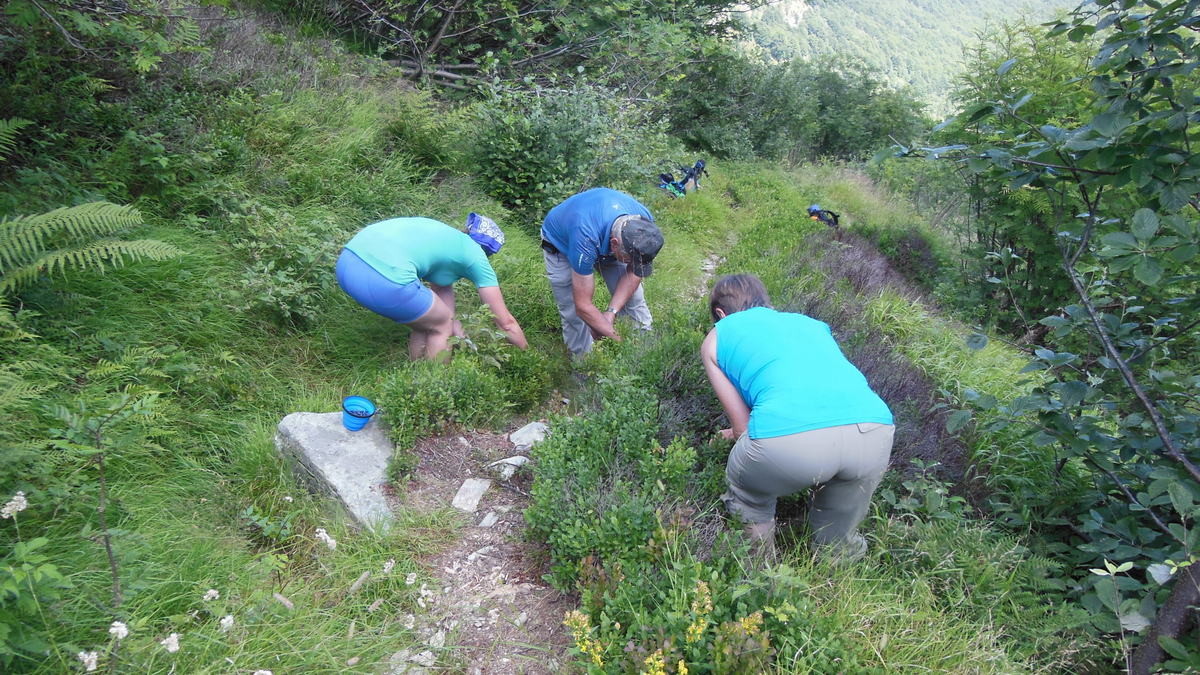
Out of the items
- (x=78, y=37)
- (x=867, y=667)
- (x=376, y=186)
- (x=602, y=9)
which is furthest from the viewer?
(x=602, y=9)

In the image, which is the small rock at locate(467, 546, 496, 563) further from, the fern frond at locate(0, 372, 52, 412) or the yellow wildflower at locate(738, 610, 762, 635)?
the fern frond at locate(0, 372, 52, 412)

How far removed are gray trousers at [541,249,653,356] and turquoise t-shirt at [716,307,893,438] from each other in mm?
1826

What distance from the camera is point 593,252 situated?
414 centimetres

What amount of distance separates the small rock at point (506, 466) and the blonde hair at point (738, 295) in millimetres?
1352

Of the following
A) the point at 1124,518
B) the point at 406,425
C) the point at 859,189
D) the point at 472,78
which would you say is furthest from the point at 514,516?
the point at 859,189

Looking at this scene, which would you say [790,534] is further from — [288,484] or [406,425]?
[288,484]

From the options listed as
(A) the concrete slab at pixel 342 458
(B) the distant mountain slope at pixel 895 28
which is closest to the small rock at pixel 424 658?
(A) the concrete slab at pixel 342 458

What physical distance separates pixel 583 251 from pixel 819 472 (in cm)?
220

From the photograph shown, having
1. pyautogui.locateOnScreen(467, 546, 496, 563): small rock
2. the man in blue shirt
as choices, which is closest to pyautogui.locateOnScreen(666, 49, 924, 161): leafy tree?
the man in blue shirt

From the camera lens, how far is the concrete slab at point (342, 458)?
3.06 meters

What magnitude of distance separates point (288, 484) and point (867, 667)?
2772mm

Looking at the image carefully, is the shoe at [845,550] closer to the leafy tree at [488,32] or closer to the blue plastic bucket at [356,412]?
the blue plastic bucket at [356,412]

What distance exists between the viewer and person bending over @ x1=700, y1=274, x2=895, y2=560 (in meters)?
2.48

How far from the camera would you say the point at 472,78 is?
26.3 feet
